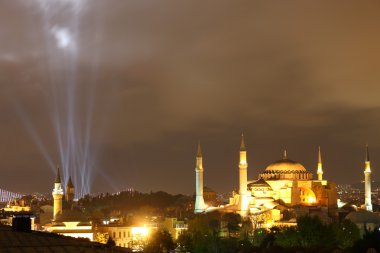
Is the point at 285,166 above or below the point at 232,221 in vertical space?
above

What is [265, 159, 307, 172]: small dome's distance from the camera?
97.9 meters

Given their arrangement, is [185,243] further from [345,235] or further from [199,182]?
[199,182]

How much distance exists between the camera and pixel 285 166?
98375 mm

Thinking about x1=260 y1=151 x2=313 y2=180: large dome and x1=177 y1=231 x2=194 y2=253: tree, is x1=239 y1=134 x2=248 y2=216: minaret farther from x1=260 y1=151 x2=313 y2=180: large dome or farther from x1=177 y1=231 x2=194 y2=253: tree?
x1=177 y1=231 x2=194 y2=253: tree

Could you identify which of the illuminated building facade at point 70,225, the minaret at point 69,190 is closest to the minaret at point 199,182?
the illuminated building facade at point 70,225

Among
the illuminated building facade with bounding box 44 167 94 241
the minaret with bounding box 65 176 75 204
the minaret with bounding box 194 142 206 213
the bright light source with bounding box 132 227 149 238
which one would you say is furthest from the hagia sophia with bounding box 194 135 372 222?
the minaret with bounding box 65 176 75 204

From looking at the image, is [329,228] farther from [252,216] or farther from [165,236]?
[252,216]

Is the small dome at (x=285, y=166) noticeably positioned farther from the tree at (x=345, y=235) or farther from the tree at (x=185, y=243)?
the tree at (x=185, y=243)

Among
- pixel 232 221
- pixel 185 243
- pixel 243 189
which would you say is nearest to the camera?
pixel 185 243

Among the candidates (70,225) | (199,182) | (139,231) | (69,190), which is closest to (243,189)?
(199,182)

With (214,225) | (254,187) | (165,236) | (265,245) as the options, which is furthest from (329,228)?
(254,187)

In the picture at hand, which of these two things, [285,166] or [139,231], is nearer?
[139,231]

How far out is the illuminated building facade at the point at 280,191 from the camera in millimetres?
89875

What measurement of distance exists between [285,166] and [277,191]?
486 centimetres
